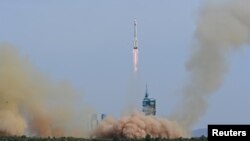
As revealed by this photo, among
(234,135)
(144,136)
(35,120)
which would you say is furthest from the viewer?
(35,120)

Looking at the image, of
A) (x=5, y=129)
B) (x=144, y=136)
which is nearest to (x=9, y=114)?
(x=5, y=129)

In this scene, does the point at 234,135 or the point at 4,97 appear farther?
the point at 4,97

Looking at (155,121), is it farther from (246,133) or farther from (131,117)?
(246,133)

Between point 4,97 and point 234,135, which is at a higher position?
point 4,97

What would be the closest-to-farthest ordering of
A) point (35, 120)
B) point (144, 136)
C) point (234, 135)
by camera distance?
point (234, 135) → point (144, 136) → point (35, 120)

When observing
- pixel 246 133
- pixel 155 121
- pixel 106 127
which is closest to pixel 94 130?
pixel 106 127

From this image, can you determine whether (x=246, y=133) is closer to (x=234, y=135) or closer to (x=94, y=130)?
(x=234, y=135)
